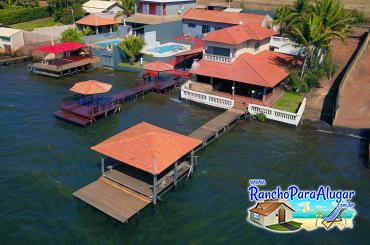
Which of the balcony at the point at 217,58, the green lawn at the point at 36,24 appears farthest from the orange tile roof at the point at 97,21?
the balcony at the point at 217,58

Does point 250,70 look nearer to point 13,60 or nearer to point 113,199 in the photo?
point 113,199

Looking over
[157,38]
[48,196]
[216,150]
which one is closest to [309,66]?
[216,150]

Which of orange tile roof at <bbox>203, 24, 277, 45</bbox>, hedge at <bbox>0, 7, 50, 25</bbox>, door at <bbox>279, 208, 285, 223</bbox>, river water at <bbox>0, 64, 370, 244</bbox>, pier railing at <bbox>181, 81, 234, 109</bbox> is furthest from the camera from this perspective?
hedge at <bbox>0, 7, 50, 25</bbox>

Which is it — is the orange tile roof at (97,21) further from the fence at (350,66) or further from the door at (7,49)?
the fence at (350,66)

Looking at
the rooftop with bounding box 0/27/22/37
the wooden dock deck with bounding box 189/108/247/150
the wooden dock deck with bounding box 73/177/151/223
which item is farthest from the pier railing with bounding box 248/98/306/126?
the rooftop with bounding box 0/27/22/37

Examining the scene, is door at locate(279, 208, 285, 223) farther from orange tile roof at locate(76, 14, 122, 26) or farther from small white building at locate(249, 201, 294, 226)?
orange tile roof at locate(76, 14, 122, 26)

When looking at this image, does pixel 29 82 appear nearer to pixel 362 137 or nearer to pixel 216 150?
pixel 216 150

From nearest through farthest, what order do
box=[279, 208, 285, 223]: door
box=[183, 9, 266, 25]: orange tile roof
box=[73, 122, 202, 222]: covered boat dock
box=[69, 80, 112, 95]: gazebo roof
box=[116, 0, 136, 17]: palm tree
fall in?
box=[279, 208, 285, 223]: door < box=[73, 122, 202, 222]: covered boat dock < box=[69, 80, 112, 95]: gazebo roof < box=[183, 9, 266, 25]: orange tile roof < box=[116, 0, 136, 17]: palm tree
